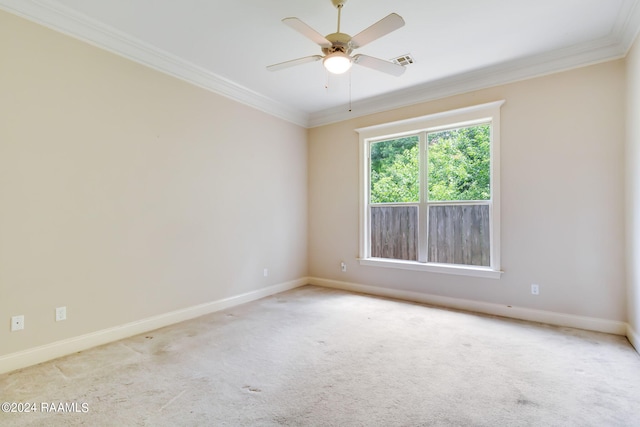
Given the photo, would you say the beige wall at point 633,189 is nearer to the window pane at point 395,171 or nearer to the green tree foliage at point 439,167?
the green tree foliage at point 439,167

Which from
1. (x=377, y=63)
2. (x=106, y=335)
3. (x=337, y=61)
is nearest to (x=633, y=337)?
(x=377, y=63)

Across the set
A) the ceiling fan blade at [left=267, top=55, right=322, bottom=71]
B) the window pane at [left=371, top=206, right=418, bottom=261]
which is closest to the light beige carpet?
the window pane at [left=371, top=206, right=418, bottom=261]

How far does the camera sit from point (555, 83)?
3.33 meters

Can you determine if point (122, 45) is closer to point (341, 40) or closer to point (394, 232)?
point (341, 40)

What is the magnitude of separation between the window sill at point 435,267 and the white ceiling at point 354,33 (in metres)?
2.30

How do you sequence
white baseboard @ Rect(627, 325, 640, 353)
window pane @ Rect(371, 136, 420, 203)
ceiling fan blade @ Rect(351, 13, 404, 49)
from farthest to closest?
window pane @ Rect(371, 136, 420, 203) < white baseboard @ Rect(627, 325, 640, 353) < ceiling fan blade @ Rect(351, 13, 404, 49)

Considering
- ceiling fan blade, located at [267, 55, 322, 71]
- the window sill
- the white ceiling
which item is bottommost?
the window sill

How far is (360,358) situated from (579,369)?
1.67m

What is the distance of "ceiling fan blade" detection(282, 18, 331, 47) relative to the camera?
204 centimetres

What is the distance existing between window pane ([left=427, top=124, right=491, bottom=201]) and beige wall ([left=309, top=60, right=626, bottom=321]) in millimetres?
261

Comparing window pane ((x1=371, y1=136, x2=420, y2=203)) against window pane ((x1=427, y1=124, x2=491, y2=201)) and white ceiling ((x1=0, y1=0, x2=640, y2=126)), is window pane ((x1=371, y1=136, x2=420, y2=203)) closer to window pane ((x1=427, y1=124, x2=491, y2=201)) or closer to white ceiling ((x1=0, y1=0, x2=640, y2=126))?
window pane ((x1=427, y1=124, x2=491, y2=201))

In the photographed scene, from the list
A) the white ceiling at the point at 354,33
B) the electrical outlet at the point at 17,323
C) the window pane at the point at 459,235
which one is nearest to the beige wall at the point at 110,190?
the electrical outlet at the point at 17,323

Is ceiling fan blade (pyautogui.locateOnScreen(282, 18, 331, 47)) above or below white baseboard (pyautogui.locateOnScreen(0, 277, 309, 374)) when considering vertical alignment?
above

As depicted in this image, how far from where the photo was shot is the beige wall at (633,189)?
2639 millimetres
